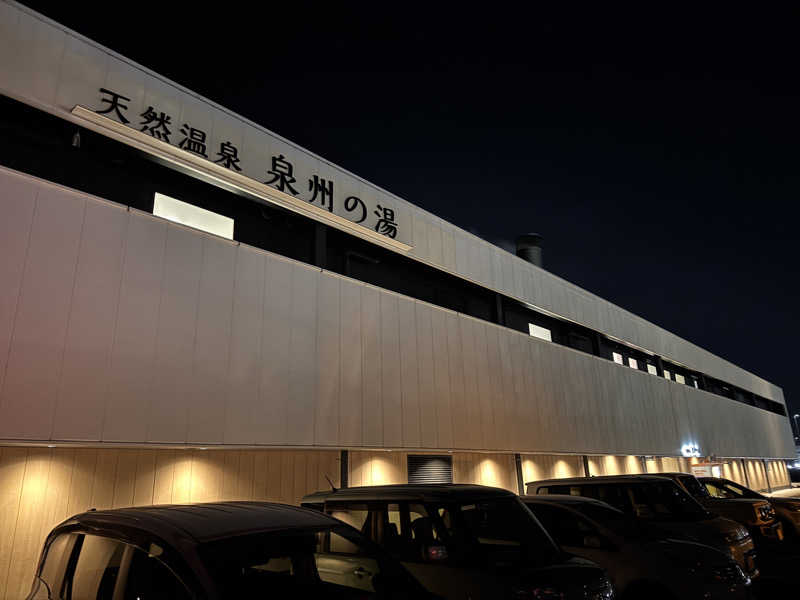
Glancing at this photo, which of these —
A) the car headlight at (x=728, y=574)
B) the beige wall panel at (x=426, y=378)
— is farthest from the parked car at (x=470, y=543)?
the beige wall panel at (x=426, y=378)

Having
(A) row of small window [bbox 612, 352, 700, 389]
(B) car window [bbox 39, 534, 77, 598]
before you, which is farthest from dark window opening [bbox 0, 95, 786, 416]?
(A) row of small window [bbox 612, 352, 700, 389]

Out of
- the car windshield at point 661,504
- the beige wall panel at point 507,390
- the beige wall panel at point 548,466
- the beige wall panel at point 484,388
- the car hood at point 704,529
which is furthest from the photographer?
the beige wall panel at point 548,466

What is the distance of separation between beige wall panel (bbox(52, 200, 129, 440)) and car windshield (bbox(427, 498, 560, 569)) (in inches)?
205

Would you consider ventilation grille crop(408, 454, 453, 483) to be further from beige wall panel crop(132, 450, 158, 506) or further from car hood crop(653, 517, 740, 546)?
beige wall panel crop(132, 450, 158, 506)

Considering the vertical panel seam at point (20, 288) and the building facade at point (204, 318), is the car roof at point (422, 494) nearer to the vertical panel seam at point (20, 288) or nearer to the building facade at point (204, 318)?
the building facade at point (204, 318)

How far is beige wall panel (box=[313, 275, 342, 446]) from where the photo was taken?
1023cm

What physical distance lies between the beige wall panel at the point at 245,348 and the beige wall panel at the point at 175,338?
0.71 m

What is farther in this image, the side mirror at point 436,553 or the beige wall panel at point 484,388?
the beige wall panel at point 484,388

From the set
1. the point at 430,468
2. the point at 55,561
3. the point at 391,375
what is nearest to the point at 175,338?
the point at 391,375

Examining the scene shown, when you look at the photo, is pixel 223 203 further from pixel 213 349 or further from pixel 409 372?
pixel 409 372

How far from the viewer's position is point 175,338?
854 centimetres

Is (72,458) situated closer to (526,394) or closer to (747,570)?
(747,570)

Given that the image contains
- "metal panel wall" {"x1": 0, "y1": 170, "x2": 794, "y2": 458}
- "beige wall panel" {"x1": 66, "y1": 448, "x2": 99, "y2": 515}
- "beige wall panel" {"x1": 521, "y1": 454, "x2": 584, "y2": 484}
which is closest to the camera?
"metal panel wall" {"x1": 0, "y1": 170, "x2": 794, "y2": 458}

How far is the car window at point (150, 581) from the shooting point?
2836mm
